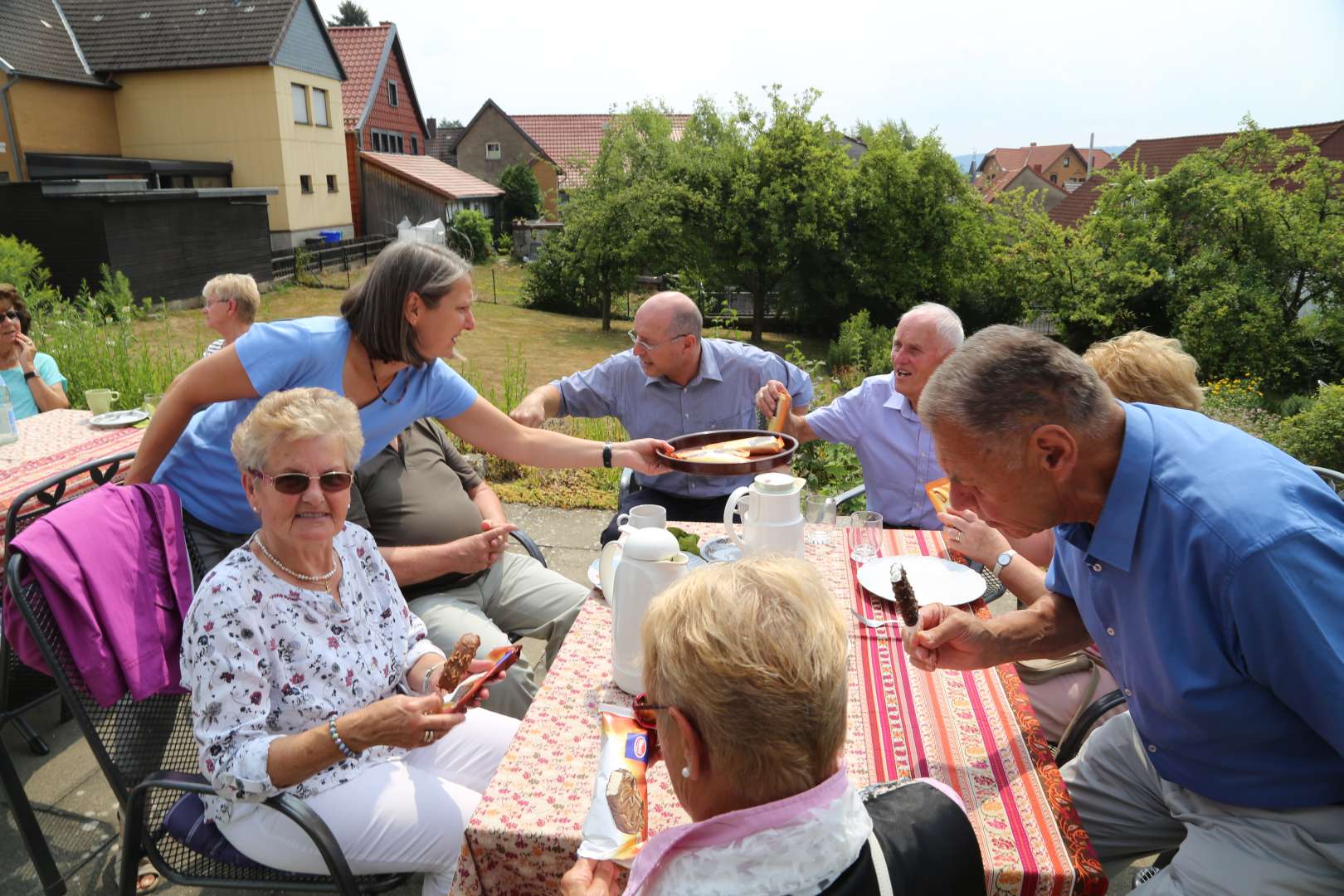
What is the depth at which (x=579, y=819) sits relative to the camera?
1.53m

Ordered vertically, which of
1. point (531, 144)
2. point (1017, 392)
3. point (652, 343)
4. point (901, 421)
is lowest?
point (901, 421)

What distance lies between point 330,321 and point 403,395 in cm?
36

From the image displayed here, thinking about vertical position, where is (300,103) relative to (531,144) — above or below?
below

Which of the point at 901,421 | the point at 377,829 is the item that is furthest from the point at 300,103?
the point at 377,829

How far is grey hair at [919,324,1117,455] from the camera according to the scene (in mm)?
1649

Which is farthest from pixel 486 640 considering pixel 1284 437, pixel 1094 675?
pixel 1284 437

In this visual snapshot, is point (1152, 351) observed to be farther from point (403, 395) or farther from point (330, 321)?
point (330, 321)

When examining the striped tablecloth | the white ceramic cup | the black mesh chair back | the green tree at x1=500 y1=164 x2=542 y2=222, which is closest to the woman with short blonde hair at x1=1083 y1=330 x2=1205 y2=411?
the white ceramic cup

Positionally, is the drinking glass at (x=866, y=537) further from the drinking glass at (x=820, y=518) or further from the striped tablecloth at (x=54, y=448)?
the striped tablecloth at (x=54, y=448)

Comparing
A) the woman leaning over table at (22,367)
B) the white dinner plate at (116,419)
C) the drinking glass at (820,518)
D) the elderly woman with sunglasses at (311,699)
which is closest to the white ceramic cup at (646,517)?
the elderly woman with sunglasses at (311,699)

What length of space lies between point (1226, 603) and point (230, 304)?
532 centimetres

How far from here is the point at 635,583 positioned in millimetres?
1814

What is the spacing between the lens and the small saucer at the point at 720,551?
266 cm

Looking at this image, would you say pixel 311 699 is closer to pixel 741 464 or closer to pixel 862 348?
pixel 741 464
